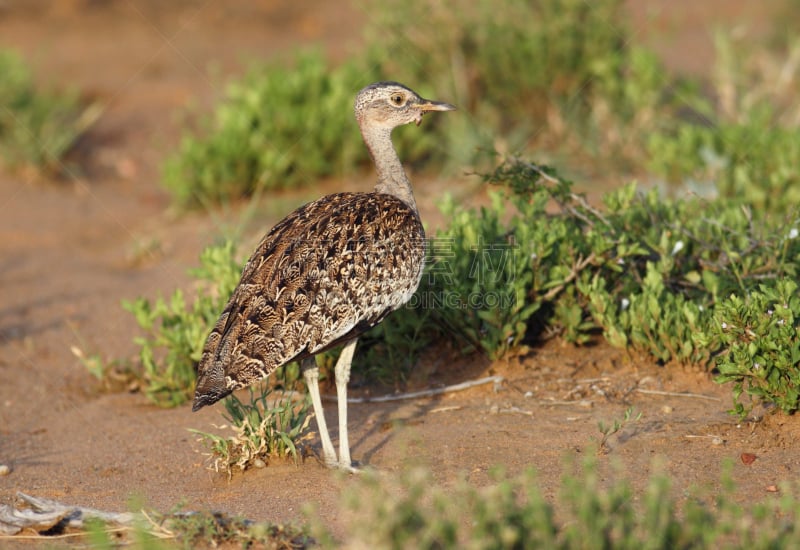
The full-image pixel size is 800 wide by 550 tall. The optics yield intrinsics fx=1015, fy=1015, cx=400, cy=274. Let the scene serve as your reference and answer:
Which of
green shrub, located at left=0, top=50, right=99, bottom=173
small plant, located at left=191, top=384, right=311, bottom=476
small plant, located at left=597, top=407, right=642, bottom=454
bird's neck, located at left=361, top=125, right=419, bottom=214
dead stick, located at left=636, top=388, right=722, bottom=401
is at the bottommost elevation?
dead stick, located at left=636, top=388, right=722, bottom=401

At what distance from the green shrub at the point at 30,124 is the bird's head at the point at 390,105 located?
6431 mm

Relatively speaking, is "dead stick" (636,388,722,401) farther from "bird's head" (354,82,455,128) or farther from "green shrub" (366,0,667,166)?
"green shrub" (366,0,667,166)

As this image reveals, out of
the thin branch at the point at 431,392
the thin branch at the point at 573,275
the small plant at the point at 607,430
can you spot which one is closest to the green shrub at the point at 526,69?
the thin branch at the point at 573,275

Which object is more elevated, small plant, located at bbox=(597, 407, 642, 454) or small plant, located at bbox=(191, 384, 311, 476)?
small plant, located at bbox=(191, 384, 311, 476)

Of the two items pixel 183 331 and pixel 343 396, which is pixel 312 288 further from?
pixel 183 331

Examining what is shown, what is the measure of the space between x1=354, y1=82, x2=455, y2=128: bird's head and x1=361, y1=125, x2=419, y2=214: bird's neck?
0.06m

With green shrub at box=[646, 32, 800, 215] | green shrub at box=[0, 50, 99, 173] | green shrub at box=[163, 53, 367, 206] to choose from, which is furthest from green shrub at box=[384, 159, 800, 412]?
green shrub at box=[0, 50, 99, 173]

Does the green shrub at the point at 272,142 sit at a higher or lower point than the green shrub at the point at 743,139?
higher

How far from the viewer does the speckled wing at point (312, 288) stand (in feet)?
15.9

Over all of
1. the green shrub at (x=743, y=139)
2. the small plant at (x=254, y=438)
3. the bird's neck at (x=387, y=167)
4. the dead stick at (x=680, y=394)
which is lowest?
the dead stick at (x=680, y=394)

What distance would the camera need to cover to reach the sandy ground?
5.01 meters

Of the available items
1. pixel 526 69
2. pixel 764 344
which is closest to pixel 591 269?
pixel 764 344

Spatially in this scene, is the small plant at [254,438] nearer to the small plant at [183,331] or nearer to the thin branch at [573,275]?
the small plant at [183,331]

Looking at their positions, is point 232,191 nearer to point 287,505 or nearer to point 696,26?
point 287,505
